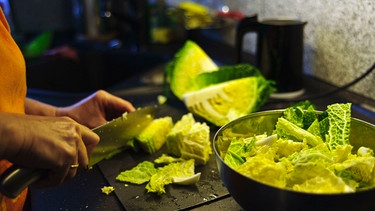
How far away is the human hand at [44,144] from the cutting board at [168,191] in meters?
0.15

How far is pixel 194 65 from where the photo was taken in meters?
1.30

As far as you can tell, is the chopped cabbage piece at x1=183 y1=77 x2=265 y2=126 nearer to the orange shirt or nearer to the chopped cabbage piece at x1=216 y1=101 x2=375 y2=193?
the chopped cabbage piece at x1=216 y1=101 x2=375 y2=193

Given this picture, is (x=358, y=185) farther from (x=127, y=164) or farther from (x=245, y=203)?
(x=127, y=164)

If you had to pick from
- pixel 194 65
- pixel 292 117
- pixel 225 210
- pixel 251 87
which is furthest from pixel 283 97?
pixel 225 210

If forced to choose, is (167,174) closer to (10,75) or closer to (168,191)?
(168,191)

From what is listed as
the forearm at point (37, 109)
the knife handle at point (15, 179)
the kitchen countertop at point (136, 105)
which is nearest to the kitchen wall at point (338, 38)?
the kitchen countertop at point (136, 105)

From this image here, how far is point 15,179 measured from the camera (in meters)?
0.64

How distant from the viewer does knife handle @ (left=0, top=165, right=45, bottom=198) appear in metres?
0.63

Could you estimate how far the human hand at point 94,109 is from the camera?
1.05 metres

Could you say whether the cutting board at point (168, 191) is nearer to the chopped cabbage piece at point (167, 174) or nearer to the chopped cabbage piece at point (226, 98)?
the chopped cabbage piece at point (167, 174)

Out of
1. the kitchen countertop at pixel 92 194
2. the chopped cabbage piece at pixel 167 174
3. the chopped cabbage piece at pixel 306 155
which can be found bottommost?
the kitchen countertop at pixel 92 194

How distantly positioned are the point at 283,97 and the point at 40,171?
0.81 meters

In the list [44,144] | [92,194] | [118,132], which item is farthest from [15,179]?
Result: [118,132]

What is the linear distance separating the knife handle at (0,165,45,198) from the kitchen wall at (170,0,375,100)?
92 centimetres
